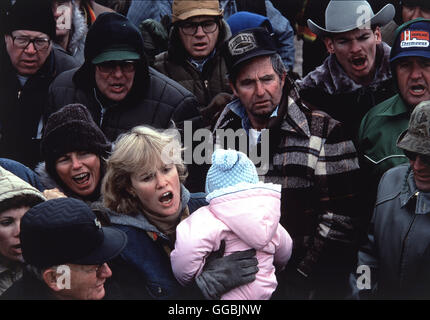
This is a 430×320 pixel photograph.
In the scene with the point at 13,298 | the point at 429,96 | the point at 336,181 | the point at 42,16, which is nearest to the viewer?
the point at 13,298

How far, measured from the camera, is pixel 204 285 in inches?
123

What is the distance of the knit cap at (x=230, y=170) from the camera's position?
317 cm

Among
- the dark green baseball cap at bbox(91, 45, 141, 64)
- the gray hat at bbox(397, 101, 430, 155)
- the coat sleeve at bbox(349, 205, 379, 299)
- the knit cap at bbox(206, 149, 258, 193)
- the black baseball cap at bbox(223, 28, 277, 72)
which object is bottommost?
the coat sleeve at bbox(349, 205, 379, 299)

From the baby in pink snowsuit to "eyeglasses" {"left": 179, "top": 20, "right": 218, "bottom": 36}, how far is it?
75.7 inches

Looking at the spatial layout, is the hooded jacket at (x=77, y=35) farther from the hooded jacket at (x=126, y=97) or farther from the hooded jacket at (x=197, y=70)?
the hooded jacket at (x=126, y=97)

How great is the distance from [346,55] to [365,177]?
95 centimetres

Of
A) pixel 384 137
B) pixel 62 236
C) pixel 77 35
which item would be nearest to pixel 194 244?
pixel 62 236

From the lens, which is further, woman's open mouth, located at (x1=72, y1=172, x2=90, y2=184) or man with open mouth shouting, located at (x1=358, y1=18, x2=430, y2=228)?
man with open mouth shouting, located at (x1=358, y1=18, x2=430, y2=228)

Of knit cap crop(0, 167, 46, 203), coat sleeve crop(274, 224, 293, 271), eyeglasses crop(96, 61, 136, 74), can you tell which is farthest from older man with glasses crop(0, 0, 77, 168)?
coat sleeve crop(274, 224, 293, 271)

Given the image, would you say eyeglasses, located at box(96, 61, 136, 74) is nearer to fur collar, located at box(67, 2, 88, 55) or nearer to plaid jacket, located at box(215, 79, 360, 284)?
plaid jacket, located at box(215, 79, 360, 284)

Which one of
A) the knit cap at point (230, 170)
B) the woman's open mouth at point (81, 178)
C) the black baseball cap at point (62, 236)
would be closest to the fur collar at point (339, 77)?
the knit cap at point (230, 170)

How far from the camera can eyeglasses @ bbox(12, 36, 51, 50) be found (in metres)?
4.60
